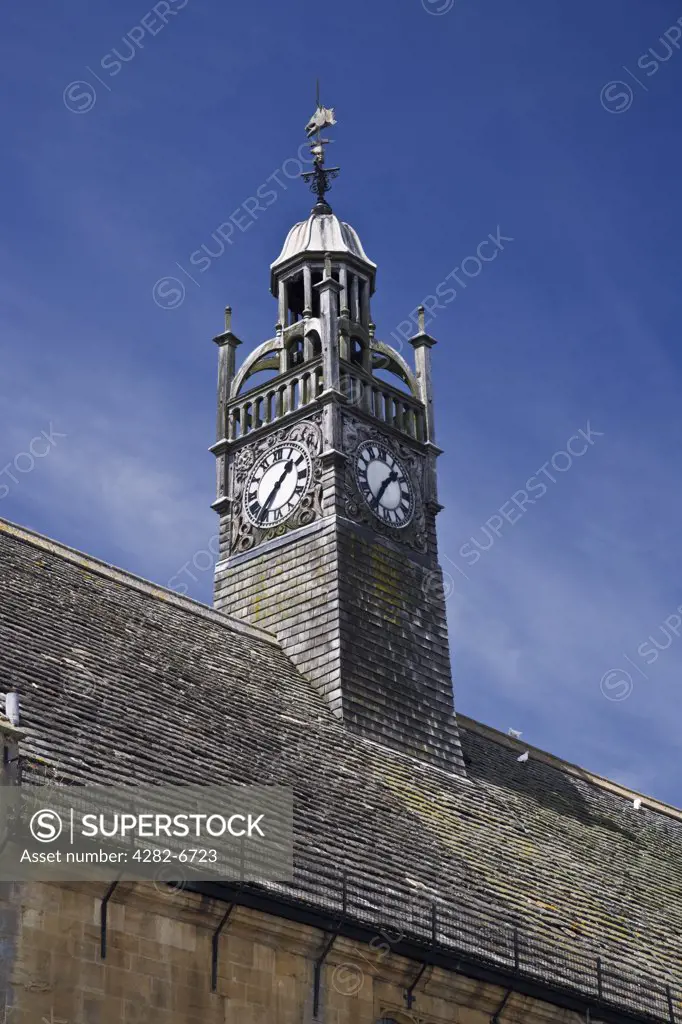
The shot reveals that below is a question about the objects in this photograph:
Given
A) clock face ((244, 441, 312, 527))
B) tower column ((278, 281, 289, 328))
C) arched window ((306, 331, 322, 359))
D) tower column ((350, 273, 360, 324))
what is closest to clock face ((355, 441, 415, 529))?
clock face ((244, 441, 312, 527))

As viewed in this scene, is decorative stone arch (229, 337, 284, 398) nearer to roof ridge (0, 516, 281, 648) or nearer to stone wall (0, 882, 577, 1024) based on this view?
roof ridge (0, 516, 281, 648)

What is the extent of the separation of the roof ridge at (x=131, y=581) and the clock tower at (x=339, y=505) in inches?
35.1

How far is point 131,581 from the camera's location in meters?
29.4

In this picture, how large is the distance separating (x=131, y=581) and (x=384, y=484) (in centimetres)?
610

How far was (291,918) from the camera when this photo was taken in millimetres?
20031

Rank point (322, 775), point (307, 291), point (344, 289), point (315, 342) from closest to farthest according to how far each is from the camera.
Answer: point (322, 775) < point (315, 342) < point (307, 291) < point (344, 289)

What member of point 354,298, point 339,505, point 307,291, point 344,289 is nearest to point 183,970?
point 339,505

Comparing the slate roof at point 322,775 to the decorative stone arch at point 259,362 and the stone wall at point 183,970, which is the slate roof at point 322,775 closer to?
the stone wall at point 183,970

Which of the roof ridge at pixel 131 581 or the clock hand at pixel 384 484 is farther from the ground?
the clock hand at pixel 384 484

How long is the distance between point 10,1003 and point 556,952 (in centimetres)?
881

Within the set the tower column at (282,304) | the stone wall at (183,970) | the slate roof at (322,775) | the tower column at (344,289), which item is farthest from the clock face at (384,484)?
the stone wall at (183,970)

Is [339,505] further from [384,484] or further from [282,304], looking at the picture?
[282,304]

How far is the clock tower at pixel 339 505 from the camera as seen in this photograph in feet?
100

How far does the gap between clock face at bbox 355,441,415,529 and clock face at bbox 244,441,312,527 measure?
1.10 meters
